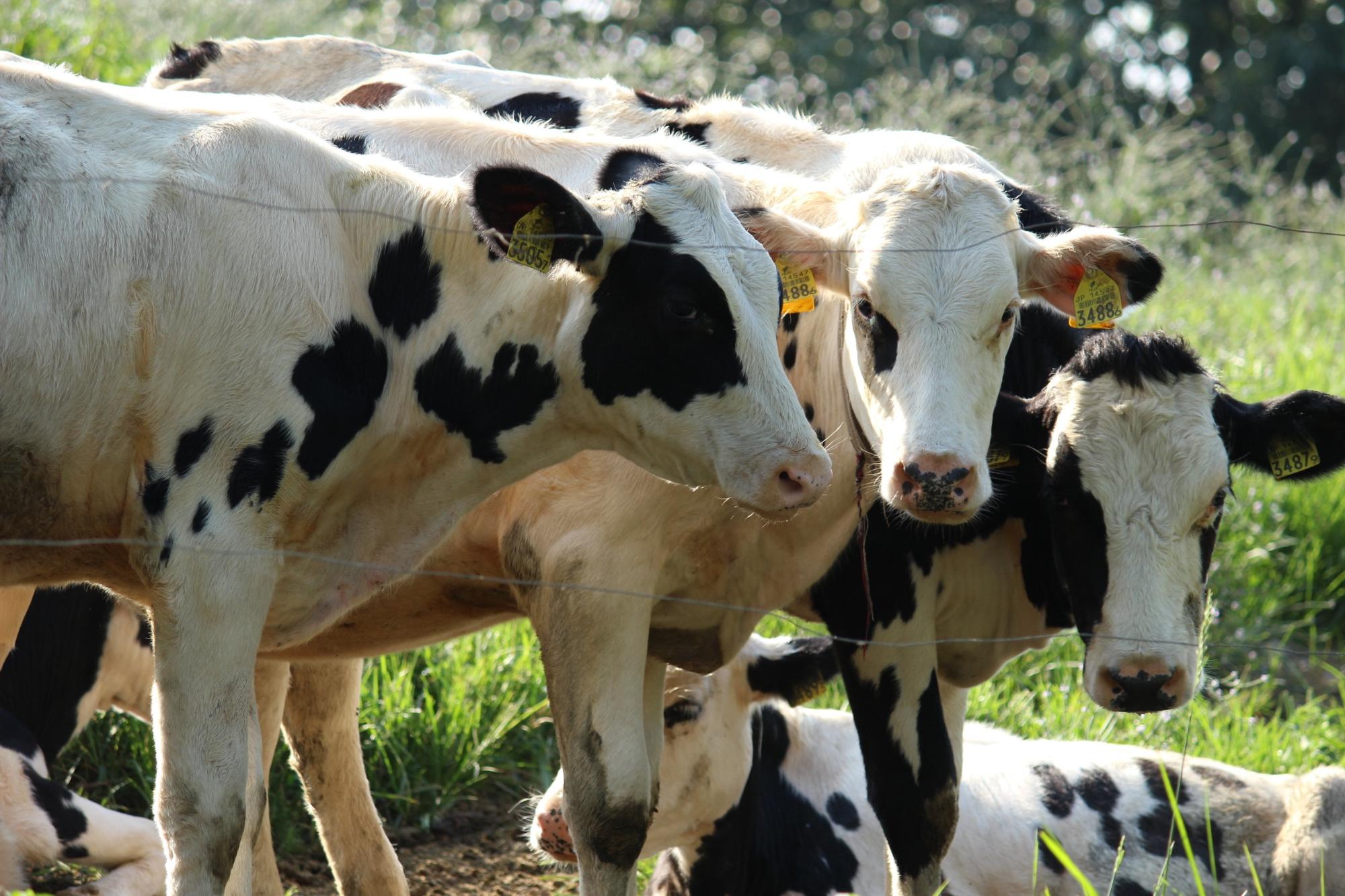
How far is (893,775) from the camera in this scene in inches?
197

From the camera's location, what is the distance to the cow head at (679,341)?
3787 millimetres

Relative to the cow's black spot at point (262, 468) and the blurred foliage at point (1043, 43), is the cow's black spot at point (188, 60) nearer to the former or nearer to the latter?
the cow's black spot at point (262, 468)

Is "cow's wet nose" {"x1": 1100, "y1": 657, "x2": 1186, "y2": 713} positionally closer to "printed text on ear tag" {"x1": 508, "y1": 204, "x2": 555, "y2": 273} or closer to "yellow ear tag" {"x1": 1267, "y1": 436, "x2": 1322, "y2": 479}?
"yellow ear tag" {"x1": 1267, "y1": 436, "x2": 1322, "y2": 479}

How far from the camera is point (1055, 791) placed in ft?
20.9

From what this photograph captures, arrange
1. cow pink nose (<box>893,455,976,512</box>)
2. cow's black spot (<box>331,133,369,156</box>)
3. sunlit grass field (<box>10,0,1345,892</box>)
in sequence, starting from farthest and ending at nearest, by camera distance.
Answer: sunlit grass field (<box>10,0,1345,892</box>) → cow's black spot (<box>331,133,369,156</box>) → cow pink nose (<box>893,455,976,512</box>)

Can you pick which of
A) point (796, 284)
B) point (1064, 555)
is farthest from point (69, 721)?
point (1064, 555)

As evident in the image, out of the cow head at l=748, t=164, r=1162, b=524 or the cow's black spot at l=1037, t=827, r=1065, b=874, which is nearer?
the cow head at l=748, t=164, r=1162, b=524

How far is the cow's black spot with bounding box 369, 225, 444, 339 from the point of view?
3.84 m

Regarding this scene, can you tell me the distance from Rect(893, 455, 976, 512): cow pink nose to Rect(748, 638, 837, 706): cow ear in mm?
1867

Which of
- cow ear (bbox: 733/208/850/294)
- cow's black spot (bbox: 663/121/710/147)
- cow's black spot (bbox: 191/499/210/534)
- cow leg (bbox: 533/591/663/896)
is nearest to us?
cow's black spot (bbox: 191/499/210/534)

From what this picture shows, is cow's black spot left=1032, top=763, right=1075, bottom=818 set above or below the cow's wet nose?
below

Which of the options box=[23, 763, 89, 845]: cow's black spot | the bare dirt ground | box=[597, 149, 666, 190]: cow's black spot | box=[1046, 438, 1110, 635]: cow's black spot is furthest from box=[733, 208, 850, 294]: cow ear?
box=[23, 763, 89, 845]: cow's black spot

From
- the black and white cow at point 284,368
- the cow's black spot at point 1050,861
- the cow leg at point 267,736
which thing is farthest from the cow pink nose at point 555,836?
the cow's black spot at point 1050,861

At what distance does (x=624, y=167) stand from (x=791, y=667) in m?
2.30
